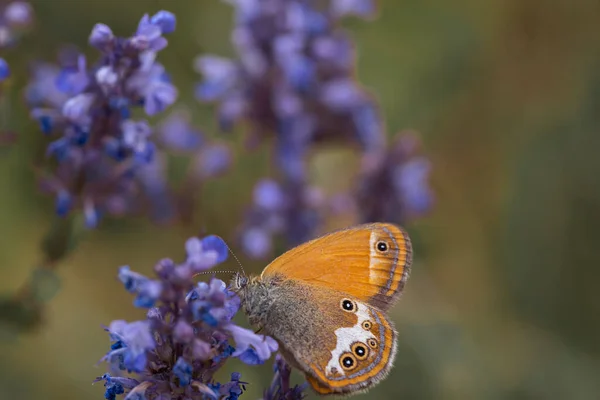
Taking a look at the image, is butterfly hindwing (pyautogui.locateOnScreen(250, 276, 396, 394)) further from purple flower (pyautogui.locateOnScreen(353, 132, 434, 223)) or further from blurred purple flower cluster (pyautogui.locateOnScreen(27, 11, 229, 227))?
purple flower (pyautogui.locateOnScreen(353, 132, 434, 223))

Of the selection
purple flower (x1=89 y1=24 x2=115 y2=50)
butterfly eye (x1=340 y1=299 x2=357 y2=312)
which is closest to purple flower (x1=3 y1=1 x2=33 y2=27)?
purple flower (x1=89 y1=24 x2=115 y2=50)

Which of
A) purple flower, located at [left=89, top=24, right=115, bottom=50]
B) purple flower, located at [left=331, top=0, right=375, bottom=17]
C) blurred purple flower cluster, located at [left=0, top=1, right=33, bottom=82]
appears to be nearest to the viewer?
purple flower, located at [left=89, top=24, right=115, bottom=50]

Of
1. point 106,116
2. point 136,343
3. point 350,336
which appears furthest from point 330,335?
point 106,116

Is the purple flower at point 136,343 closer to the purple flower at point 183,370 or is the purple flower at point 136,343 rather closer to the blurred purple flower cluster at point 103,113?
the purple flower at point 183,370

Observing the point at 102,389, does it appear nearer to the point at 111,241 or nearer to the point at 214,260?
the point at 111,241

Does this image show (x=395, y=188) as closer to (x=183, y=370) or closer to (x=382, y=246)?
(x=382, y=246)

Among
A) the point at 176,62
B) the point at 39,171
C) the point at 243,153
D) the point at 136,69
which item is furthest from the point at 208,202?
the point at 136,69

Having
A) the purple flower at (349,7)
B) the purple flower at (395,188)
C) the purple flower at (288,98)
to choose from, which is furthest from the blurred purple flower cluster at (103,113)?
the purple flower at (349,7)
